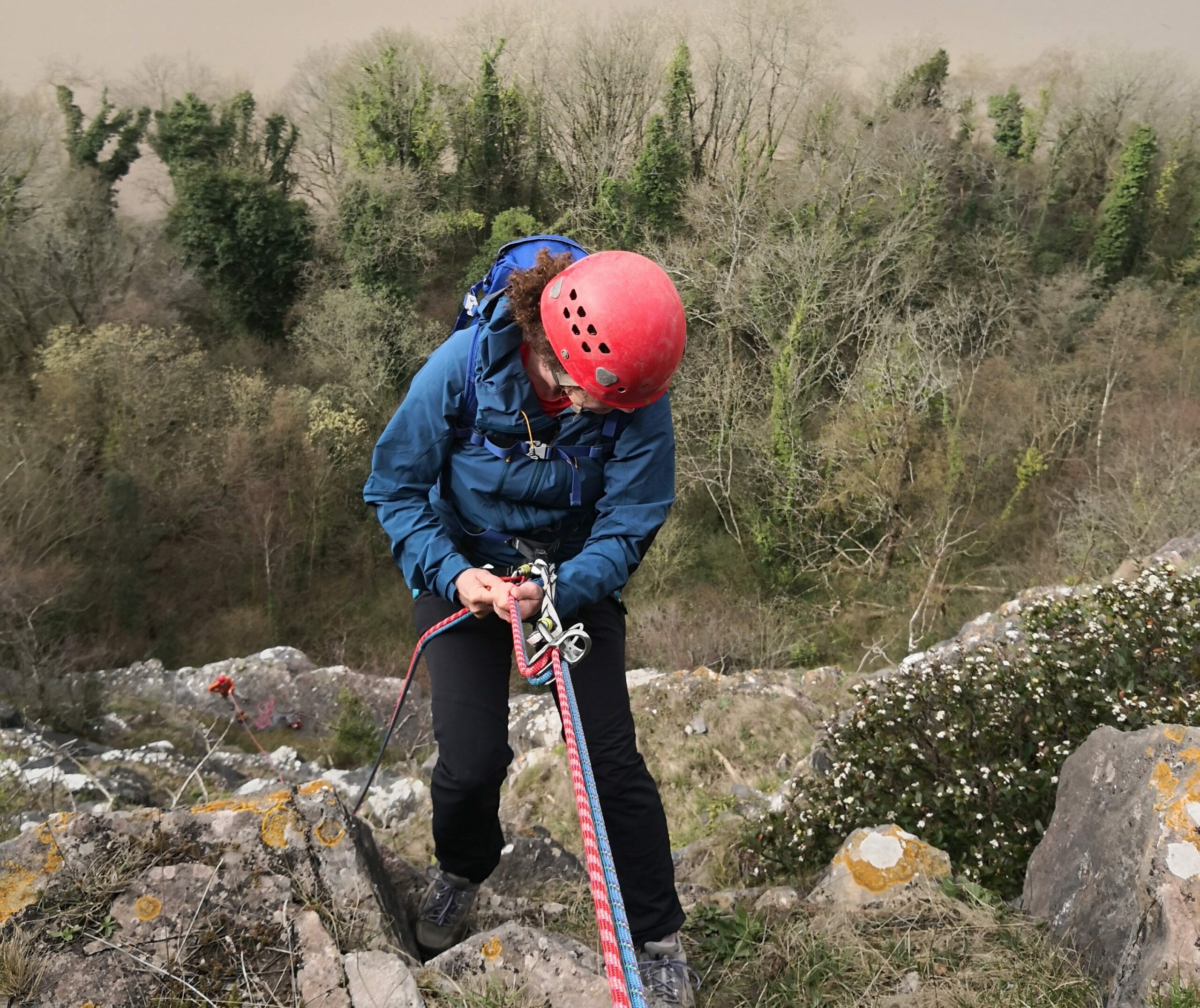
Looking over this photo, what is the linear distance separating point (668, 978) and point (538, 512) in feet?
4.56

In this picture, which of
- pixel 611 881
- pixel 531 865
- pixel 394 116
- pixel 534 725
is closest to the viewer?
pixel 611 881

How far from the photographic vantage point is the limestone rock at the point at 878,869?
2844 millimetres

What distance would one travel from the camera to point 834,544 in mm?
20219

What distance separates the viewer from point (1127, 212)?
2705 cm

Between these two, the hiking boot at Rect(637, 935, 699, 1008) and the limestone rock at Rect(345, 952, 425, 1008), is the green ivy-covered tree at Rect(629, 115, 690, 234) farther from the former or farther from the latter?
the limestone rock at Rect(345, 952, 425, 1008)

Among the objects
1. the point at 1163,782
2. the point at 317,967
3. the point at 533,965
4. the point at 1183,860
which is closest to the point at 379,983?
the point at 317,967

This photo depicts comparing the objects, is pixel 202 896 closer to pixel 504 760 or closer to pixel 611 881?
pixel 504 760

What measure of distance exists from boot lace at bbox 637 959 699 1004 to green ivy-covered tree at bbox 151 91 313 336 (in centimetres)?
2521

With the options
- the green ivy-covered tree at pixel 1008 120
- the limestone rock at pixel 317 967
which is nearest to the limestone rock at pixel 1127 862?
the limestone rock at pixel 317 967

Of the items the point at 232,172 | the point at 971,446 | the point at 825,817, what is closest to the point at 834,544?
the point at 971,446

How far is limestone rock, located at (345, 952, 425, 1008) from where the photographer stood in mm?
1953

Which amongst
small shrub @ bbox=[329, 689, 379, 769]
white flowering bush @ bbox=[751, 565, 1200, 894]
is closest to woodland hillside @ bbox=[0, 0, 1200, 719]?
small shrub @ bbox=[329, 689, 379, 769]

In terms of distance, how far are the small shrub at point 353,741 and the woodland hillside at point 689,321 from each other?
13.0ft

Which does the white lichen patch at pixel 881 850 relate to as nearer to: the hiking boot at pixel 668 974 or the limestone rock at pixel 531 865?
the hiking boot at pixel 668 974
